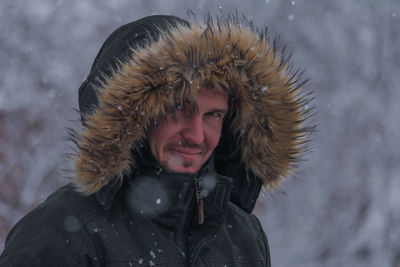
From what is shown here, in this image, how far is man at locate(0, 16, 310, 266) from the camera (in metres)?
1.86

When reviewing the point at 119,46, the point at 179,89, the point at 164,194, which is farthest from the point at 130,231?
the point at 119,46

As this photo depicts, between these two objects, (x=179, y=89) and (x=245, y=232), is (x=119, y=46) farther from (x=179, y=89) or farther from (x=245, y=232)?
(x=245, y=232)

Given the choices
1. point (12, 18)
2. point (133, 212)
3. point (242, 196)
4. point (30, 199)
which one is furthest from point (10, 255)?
point (12, 18)

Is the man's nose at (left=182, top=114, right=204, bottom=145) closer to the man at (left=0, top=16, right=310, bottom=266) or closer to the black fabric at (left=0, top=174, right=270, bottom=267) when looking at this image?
the man at (left=0, top=16, right=310, bottom=266)

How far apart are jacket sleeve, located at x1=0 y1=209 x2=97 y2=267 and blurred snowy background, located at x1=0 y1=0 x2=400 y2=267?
190 inches

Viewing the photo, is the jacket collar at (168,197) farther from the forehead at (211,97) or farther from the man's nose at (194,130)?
the forehead at (211,97)

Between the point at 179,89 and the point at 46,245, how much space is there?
74 cm

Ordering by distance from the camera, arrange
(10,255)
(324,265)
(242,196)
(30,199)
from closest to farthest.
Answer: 1. (10,255)
2. (242,196)
3. (30,199)
4. (324,265)

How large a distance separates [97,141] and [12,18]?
5.32m

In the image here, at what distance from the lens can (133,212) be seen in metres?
2.00

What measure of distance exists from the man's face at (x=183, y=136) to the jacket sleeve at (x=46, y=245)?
0.45m

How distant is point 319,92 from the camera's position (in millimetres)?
7309

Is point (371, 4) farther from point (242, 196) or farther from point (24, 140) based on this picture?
point (242, 196)

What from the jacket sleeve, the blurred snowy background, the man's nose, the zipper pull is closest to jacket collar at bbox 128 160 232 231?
the zipper pull
